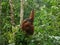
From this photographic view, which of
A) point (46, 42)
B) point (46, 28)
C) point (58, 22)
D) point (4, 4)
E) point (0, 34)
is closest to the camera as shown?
point (46, 42)

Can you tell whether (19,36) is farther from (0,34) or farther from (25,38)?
(0,34)

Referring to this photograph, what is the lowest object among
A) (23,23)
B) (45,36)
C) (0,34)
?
(0,34)

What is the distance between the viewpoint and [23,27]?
525 centimetres

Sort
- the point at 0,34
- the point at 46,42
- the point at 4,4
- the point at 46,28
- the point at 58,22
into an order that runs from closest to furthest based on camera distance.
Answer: the point at 46,42 → the point at 46,28 → the point at 58,22 → the point at 0,34 → the point at 4,4

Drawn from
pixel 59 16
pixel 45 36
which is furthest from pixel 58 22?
pixel 45 36

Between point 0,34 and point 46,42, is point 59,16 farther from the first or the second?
point 0,34

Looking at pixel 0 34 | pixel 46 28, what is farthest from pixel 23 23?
pixel 0 34

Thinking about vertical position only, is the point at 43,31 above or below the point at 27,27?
below

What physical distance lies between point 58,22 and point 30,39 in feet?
4.51

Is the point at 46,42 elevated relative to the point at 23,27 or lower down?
lower down

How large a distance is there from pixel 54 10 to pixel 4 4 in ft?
8.13

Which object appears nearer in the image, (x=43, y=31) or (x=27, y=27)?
(x=27, y=27)

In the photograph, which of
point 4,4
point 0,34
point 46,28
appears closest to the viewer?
point 46,28

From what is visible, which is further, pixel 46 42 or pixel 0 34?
pixel 0 34
